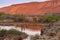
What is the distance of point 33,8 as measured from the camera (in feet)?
155

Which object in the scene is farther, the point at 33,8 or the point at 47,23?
the point at 33,8

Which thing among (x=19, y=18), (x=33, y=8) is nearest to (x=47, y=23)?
(x=19, y=18)

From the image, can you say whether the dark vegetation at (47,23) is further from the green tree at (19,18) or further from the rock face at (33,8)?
the rock face at (33,8)

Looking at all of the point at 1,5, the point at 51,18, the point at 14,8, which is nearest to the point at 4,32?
the point at 51,18

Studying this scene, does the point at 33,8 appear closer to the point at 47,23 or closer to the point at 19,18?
the point at 19,18

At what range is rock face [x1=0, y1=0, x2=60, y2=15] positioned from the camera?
44.6 m

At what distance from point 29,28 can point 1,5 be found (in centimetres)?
1304

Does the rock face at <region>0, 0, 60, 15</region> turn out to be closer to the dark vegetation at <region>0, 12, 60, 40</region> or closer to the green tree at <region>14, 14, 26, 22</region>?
the dark vegetation at <region>0, 12, 60, 40</region>

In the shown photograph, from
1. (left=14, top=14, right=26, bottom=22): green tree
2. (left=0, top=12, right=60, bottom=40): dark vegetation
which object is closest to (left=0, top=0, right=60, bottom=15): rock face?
(left=0, top=12, right=60, bottom=40): dark vegetation

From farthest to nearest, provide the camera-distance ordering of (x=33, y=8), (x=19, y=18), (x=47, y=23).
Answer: (x=33, y=8) → (x=19, y=18) → (x=47, y=23)

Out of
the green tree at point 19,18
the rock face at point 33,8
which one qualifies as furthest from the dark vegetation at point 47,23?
the rock face at point 33,8

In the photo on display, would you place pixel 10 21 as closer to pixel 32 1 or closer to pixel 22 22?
pixel 22 22

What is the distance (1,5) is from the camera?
43.0 meters

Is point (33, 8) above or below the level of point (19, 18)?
above
